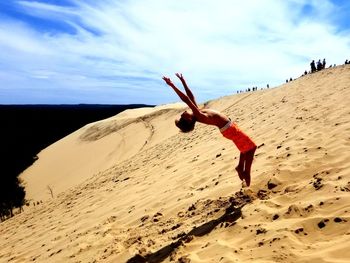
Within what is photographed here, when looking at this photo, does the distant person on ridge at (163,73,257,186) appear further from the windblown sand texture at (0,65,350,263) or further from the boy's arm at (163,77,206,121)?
the windblown sand texture at (0,65,350,263)

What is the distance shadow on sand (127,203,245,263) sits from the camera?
4.01 m

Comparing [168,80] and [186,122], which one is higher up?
[168,80]

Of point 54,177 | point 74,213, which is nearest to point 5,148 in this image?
point 54,177

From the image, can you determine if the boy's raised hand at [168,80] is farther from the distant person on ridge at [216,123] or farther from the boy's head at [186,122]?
the boy's head at [186,122]

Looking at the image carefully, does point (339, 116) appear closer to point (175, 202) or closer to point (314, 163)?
point (314, 163)

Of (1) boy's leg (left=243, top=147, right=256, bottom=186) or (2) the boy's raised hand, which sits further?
(1) boy's leg (left=243, top=147, right=256, bottom=186)

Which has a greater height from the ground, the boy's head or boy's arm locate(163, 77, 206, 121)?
boy's arm locate(163, 77, 206, 121)

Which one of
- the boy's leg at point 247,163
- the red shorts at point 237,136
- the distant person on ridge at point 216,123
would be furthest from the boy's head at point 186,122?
the boy's leg at point 247,163

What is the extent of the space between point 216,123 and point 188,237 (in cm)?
133

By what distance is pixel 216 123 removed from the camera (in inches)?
177

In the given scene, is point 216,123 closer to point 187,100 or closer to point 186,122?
point 186,122

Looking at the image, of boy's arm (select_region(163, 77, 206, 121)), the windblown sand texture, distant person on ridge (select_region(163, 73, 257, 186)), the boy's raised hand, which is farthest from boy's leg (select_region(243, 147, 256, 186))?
the boy's raised hand

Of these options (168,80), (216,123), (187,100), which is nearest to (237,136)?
(216,123)

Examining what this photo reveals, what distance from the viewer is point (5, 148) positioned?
43.1 m
